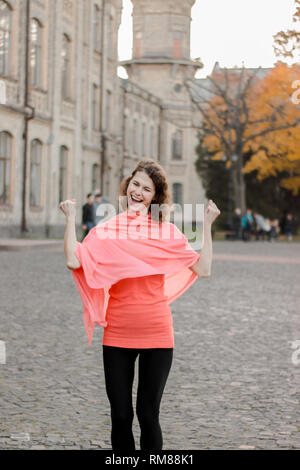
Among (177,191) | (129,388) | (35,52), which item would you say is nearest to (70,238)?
(129,388)

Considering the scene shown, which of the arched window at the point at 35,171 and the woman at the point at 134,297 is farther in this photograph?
the arched window at the point at 35,171

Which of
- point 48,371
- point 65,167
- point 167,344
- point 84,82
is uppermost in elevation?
point 84,82

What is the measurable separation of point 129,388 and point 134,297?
1.43 ft

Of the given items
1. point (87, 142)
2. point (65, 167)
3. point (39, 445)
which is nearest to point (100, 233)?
point (39, 445)

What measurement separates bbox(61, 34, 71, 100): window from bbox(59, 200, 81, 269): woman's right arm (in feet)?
115

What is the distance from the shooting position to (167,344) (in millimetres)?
4113

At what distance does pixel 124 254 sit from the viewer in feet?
13.6

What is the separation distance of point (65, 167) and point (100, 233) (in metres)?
35.1

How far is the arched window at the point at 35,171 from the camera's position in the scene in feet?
115

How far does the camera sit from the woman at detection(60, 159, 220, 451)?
408 centimetres

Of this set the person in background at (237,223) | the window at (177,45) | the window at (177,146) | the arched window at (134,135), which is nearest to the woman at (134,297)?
the person in background at (237,223)

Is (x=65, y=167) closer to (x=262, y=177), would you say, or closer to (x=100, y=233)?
(x=262, y=177)

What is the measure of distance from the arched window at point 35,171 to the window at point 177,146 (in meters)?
37.4

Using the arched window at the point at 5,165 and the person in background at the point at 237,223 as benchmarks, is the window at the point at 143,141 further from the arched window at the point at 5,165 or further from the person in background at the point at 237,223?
the arched window at the point at 5,165
